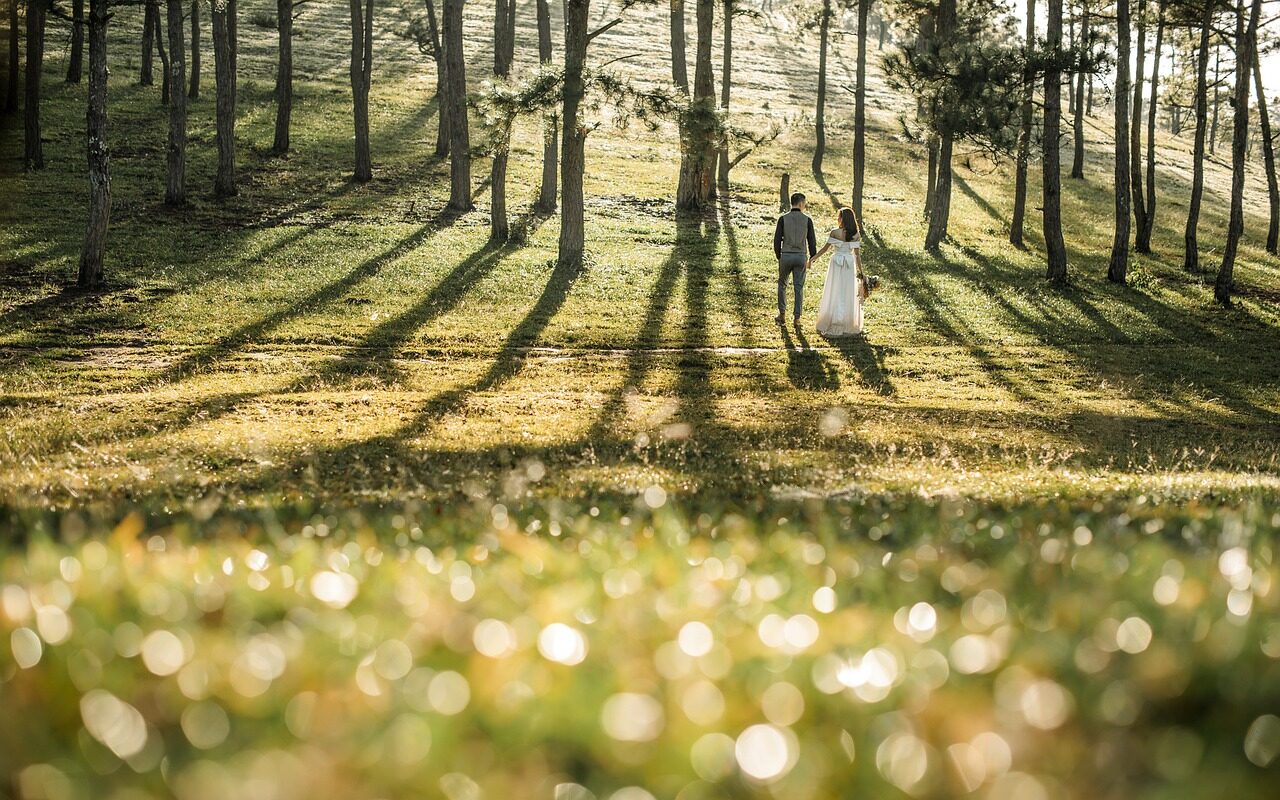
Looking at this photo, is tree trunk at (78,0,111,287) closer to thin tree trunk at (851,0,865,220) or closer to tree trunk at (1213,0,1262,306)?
thin tree trunk at (851,0,865,220)

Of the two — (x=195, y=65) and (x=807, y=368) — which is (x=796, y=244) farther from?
(x=195, y=65)

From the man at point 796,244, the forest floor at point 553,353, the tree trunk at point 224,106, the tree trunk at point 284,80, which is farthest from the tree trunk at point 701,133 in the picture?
the tree trunk at point 284,80

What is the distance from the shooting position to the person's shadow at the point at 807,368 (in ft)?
58.6

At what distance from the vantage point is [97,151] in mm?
22078

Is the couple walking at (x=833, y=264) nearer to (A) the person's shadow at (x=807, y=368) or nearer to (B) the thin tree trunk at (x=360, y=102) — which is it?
(A) the person's shadow at (x=807, y=368)

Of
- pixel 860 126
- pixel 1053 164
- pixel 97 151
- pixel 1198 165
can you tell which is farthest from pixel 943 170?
pixel 97 151

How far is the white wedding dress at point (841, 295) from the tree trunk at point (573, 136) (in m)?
5.75

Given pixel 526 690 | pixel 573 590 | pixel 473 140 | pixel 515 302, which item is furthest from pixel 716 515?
pixel 473 140

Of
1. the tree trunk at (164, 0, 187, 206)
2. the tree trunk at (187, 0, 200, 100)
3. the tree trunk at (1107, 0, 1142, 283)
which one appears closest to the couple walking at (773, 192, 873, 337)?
the tree trunk at (1107, 0, 1142, 283)

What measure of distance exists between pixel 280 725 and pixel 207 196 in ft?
113

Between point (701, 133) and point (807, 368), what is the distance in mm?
5962

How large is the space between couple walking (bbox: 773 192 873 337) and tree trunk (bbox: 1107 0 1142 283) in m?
10.8

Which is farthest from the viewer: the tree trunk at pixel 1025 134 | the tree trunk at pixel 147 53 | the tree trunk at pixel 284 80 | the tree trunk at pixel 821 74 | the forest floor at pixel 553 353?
the tree trunk at pixel 147 53

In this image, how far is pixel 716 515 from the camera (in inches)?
294
